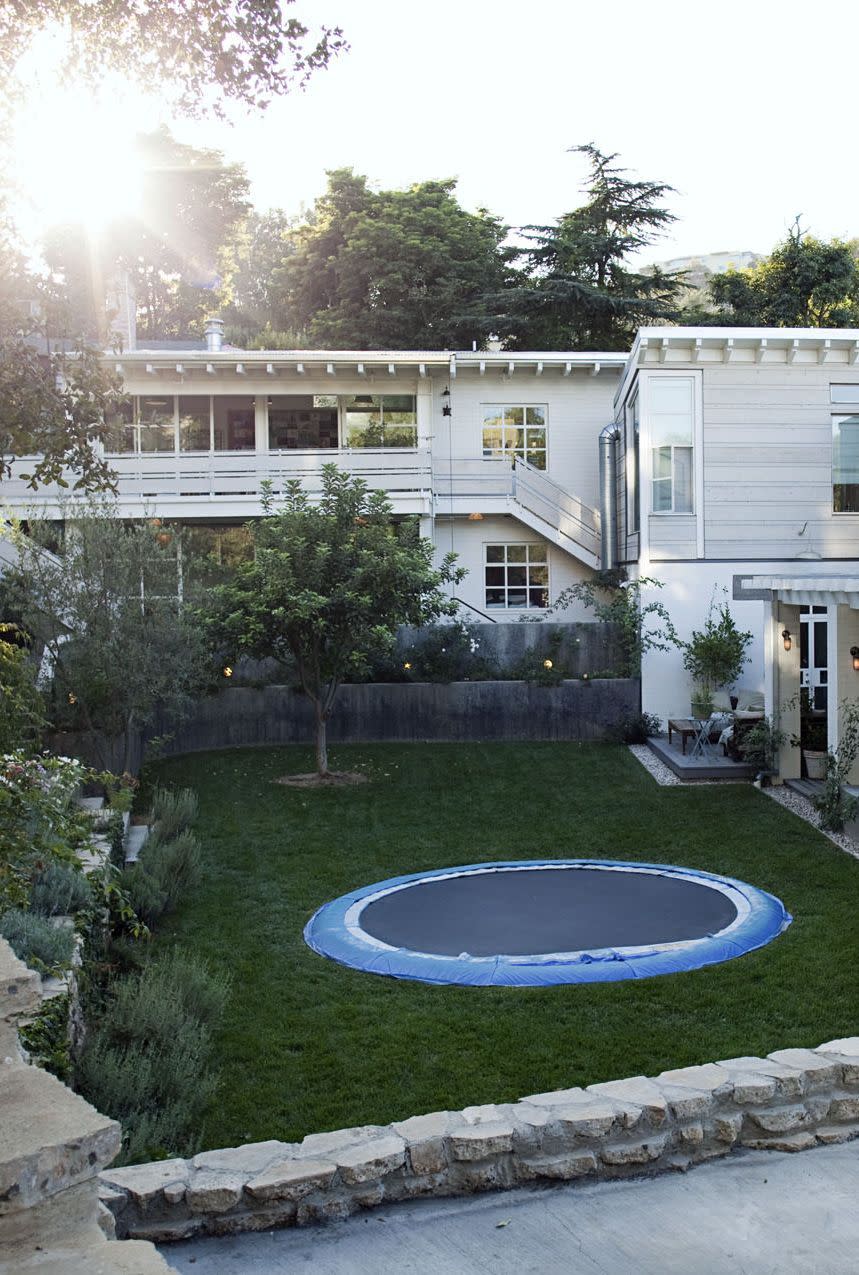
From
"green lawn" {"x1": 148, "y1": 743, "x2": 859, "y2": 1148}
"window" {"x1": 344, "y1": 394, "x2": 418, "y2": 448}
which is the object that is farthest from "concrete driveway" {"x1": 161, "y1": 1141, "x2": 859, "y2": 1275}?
"window" {"x1": 344, "y1": 394, "x2": 418, "y2": 448}

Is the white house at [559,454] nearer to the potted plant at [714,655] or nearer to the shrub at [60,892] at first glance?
the potted plant at [714,655]

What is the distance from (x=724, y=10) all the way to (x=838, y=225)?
1411 inches

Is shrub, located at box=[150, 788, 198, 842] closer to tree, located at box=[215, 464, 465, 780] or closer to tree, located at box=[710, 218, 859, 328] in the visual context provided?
tree, located at box=[215, 464, 465, 780]

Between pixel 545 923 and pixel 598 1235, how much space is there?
5587mm

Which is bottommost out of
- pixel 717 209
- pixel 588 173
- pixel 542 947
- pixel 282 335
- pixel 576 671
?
pixel 542 947

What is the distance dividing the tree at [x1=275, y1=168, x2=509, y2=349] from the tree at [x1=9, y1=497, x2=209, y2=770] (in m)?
20.9

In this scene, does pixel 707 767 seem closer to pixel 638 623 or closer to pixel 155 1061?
pixel 638 623

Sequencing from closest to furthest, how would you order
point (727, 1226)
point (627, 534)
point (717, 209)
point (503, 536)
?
point (727, 1226)
point (627, 534)
point (503, 536)
point (717, 209)

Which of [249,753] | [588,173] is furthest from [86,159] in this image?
[588,173]

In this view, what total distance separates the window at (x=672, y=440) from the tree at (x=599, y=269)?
14041mm

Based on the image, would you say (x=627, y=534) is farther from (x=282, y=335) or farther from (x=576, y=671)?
(x=282, y=335)

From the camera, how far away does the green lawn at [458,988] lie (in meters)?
7.00

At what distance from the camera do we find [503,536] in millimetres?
25266

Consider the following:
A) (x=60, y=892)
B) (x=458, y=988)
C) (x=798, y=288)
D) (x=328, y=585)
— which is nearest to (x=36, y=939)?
(x=60, y=892)
